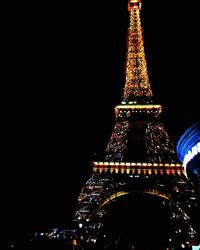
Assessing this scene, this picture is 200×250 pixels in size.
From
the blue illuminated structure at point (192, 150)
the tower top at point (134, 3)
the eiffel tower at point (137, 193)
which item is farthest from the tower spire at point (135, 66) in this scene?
the blue illuminated structure at point (192, 150)

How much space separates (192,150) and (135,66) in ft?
32.6

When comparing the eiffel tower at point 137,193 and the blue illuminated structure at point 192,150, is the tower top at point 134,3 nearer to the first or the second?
the eiffel tower at point 137,193

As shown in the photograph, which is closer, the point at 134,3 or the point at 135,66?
the point at 135,66

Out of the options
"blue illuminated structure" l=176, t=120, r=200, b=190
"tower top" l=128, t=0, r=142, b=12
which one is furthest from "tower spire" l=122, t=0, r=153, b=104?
"blue illuminated structure" l=176, t=120, r=200, b=190

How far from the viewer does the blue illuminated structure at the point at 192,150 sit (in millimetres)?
18906

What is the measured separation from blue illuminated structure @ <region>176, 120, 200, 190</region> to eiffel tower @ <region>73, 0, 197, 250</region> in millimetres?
867

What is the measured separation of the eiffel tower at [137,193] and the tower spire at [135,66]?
1.10 m

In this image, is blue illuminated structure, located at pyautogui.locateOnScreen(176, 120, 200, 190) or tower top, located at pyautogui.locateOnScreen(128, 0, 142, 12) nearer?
blue illuminated structure, located at pyautogui.locateOnScreen(176, 120, 200, 190)

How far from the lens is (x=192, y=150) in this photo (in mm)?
19844

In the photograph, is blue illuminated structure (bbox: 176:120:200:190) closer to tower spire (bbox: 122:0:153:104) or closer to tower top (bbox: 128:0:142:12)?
tower spire (bbox: 122:0:153:104)

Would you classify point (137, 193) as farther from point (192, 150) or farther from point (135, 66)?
point (135, 66)

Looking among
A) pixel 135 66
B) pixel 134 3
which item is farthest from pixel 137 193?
pixel 134 3

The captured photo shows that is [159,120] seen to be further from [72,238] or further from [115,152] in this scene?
[72,238]

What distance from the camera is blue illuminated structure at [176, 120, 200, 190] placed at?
62.0ft
